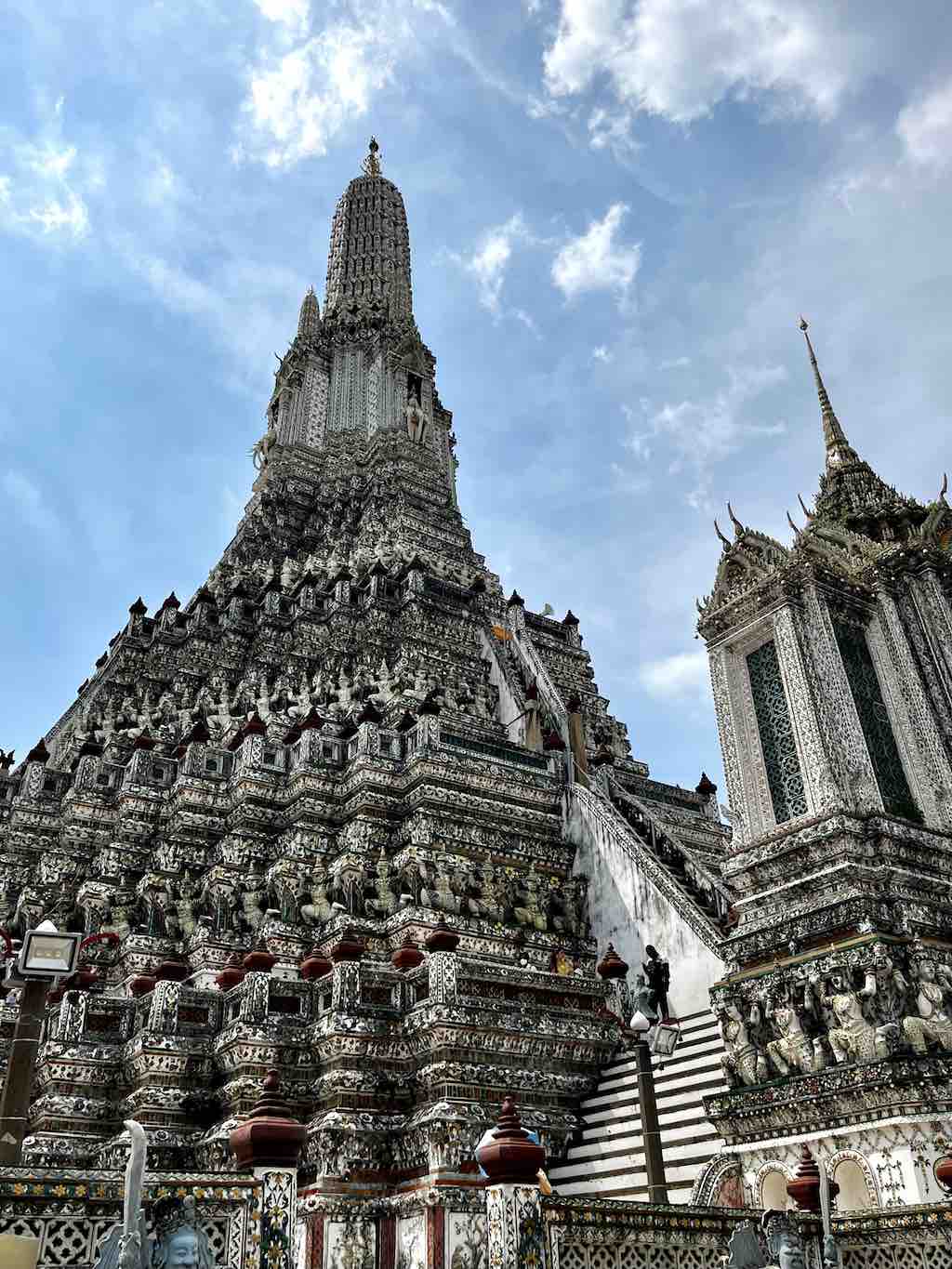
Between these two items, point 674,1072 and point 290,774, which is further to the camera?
point 290,774

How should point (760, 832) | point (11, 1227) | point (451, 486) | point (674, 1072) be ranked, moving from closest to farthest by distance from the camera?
point (11, 1227) < point (760, 832) < point (674, 1072) < point (451, 486)

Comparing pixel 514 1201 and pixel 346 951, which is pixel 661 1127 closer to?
pixel 346 951

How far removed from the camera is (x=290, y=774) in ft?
68.1

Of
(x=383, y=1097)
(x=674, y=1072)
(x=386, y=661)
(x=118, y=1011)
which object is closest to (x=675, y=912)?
(x=674, y=1072)

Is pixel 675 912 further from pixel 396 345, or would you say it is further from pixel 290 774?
pixel 396 345

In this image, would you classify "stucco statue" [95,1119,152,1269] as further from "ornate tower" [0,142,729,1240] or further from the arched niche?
"ornate tower" [0,142,729,1240]

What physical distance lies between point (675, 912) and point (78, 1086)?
9165 mm

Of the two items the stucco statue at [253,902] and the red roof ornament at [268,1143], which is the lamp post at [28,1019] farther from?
the stucco statue at [253,902]

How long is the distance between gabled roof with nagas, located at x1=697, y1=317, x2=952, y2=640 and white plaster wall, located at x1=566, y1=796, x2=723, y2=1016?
5.13 metres

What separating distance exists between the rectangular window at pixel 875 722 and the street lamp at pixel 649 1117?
15.6ft

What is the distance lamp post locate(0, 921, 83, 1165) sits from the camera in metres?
6.57

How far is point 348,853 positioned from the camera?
18578 mm

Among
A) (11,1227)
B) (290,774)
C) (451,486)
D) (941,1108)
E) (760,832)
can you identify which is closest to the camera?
(11,1227)

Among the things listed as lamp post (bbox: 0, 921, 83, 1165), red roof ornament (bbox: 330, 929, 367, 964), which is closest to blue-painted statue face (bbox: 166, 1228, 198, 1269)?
lamp post (bbox: 0, 921, 83, 1165)
